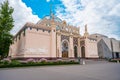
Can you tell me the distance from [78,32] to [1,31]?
26.0m

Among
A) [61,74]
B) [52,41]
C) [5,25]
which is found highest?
[5,25]

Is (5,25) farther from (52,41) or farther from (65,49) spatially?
(65,49)

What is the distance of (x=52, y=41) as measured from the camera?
29.1 metres

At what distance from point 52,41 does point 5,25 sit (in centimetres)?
1183

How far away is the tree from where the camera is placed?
2088 cm

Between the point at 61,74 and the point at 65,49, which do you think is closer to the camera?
the point at 61,74

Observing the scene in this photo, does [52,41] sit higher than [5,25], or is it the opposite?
[5,25]

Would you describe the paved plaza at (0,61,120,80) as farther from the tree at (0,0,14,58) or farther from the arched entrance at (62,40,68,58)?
the arched entrance at (62,40,68,58)

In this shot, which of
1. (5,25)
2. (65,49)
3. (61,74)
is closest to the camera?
(61,74)

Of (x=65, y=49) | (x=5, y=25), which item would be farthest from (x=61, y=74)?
(x=65, y=49)

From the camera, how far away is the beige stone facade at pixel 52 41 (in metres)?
25.7

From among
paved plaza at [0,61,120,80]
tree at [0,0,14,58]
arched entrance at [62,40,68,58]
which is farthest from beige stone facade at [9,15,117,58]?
paved plaza at [0,61,120,80]

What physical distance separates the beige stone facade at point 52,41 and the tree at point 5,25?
13.2 feet

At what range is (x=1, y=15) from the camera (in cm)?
2147
